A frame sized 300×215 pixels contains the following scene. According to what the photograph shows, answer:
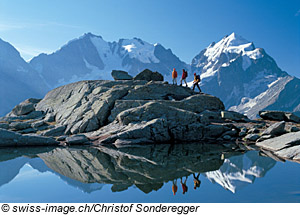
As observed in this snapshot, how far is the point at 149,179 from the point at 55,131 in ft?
77.4

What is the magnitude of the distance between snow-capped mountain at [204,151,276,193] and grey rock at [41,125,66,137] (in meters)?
22.7

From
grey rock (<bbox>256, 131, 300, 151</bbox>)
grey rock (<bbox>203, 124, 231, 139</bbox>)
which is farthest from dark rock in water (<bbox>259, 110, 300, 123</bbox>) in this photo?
grey rock (<bbox>256, 131, 300, 151</bbox>)

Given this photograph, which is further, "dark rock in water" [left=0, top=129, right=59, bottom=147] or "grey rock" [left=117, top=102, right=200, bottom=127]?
"grey rock" [left=117, top=102, right=200, bottom=127]

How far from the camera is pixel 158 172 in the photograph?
42.0ft

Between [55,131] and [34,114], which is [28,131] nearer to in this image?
[55,131]

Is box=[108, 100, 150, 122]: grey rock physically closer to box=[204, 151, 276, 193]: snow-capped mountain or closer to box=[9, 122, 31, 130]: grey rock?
box=[9, 122, 31, 130]: grey rock

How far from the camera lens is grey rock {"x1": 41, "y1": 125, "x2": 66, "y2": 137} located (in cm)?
3134

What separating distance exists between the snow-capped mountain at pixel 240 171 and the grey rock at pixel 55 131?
22.7 m

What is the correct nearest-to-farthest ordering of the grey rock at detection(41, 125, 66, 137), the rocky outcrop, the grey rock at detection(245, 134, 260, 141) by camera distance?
1. the grey rock at detection(245, 134, 260, 141)
2. the rocky outcrop
3. the grey rock at detection(41, 125, 66, 137)

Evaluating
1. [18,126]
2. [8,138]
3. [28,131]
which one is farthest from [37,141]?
Result: [18,126]

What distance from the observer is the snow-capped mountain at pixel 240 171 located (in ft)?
35.9

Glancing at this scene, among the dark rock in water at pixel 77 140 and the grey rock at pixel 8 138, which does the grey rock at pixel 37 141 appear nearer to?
the grey rock at pixel 8 138

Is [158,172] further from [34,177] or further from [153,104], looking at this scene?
[153,104]

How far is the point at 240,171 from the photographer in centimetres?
1320
